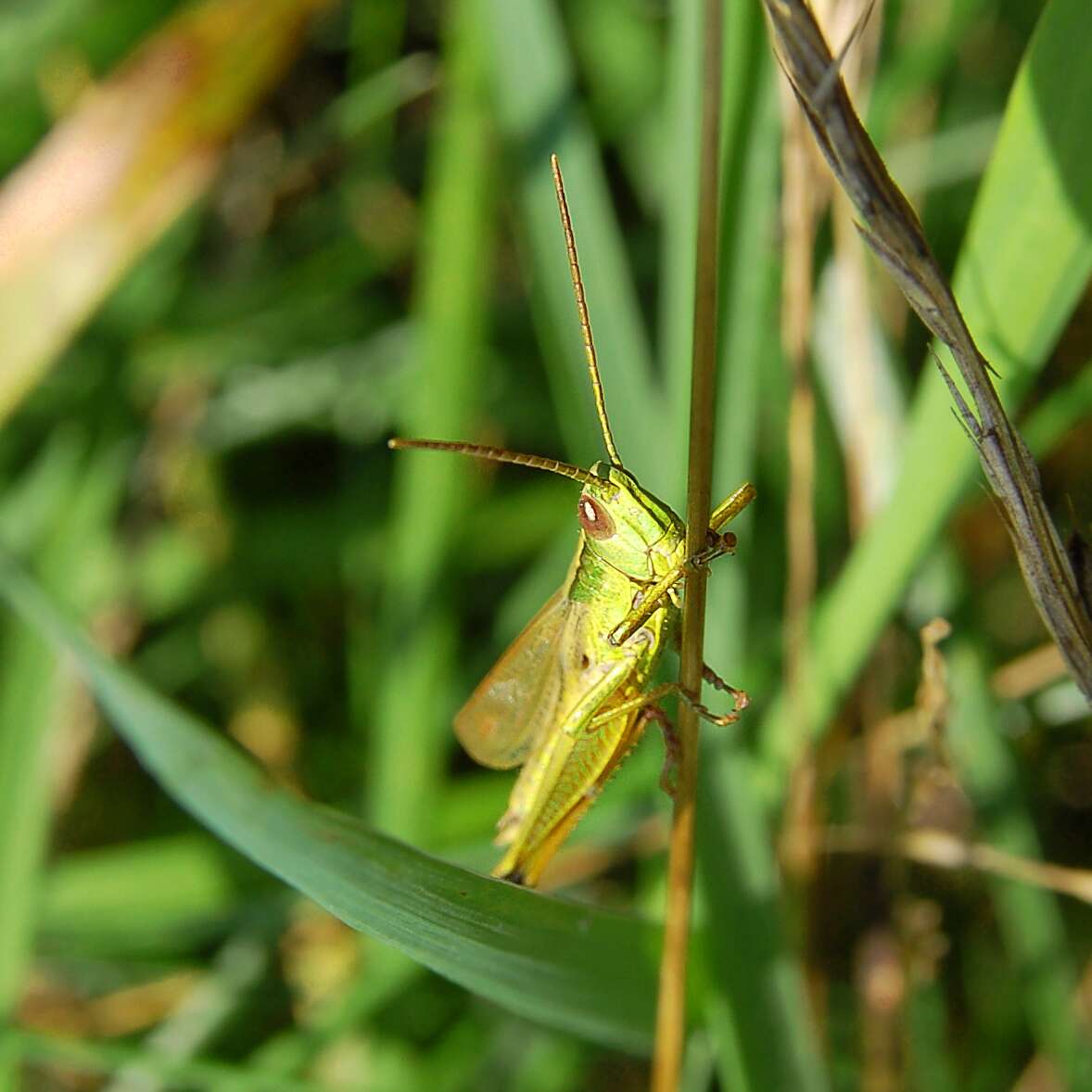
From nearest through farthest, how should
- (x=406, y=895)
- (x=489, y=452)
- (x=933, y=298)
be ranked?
(x=933, y=298), (x=406, y=895), (x=489, y=452)

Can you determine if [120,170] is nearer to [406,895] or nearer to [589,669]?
[589,669]

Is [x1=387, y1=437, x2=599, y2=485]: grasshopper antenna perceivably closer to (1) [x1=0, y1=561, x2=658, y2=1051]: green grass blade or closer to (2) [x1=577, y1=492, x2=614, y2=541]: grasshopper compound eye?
(2) [x1=577, y1=492, x2=614, y2=541]: grasshopper compound eye

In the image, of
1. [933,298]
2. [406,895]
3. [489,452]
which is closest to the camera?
[933,298]

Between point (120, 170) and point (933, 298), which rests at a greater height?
point (120, 170)

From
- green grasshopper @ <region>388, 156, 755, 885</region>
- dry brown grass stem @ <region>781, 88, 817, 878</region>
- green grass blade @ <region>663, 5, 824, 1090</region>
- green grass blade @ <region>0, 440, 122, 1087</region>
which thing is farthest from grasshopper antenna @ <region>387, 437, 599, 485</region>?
green grass blade @ <region>0, 440, 122, 1087</region>

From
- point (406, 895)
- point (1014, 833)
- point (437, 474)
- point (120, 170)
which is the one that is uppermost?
point (120, 170)

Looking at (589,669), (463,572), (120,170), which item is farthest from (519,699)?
(120,170)

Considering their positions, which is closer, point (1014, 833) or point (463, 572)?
point (1014, 833)

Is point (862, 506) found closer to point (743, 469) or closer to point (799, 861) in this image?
point (743, 469)
